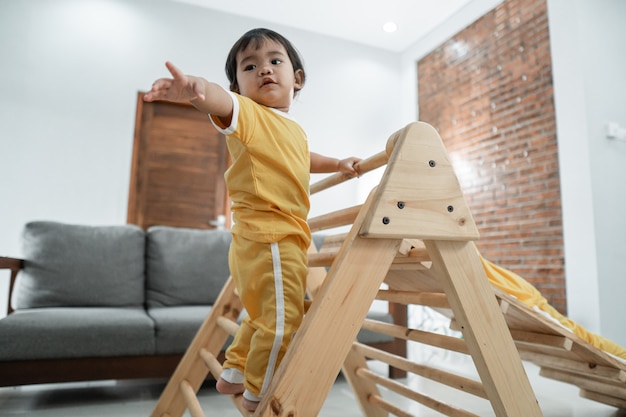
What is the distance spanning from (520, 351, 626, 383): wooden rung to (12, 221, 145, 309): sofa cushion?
2008mm

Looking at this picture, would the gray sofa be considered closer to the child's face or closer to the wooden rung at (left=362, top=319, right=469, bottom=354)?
the wooden rung at (left=362, top=319, right=469, bottom=354)

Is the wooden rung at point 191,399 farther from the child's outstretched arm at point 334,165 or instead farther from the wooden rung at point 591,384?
the wooden rung at point 591,384

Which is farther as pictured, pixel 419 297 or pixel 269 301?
pixel 419 297

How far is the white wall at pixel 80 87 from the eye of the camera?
13.3 feet

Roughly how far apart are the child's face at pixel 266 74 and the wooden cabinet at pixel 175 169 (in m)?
→ 3.58

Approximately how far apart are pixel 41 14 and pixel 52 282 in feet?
10.2

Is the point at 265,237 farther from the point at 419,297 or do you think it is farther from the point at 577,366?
the point at 577,366

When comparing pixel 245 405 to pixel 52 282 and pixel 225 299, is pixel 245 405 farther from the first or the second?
pixel 52 282

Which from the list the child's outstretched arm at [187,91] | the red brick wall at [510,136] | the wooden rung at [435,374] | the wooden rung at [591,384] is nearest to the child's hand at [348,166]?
the child's outstretched arm at [187,91]

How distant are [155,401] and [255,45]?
1.72m

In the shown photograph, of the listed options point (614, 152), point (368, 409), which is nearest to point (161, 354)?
point (368, 409)

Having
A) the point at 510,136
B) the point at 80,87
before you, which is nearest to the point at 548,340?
the point at 510,136

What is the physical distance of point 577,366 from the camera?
160cm

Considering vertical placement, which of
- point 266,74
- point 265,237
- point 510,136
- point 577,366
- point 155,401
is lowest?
point 155,401
